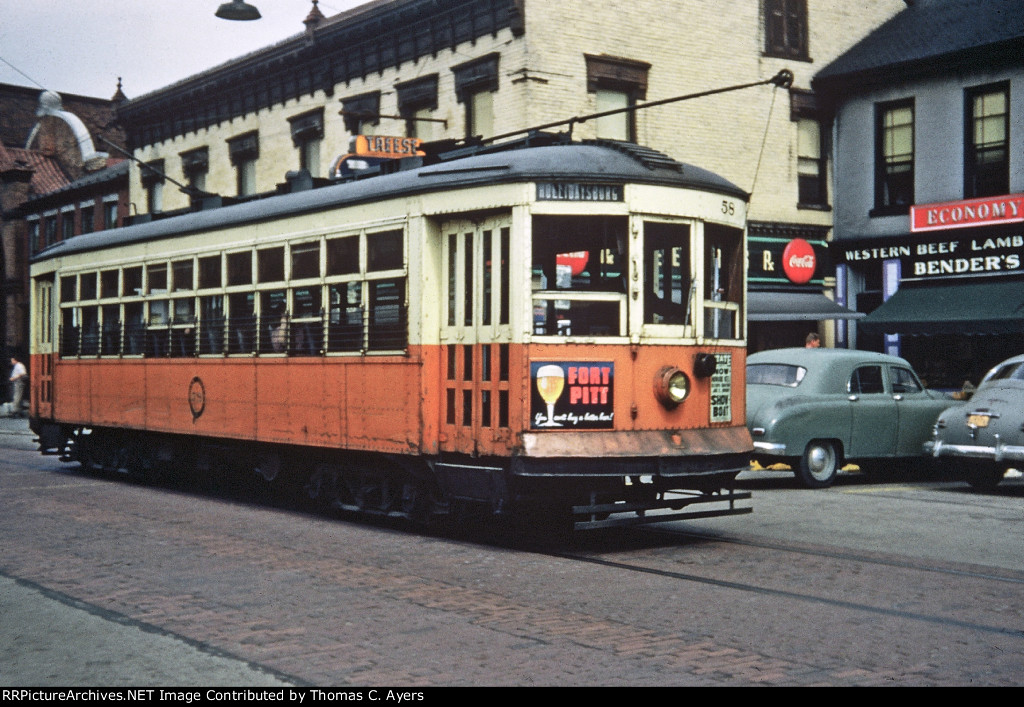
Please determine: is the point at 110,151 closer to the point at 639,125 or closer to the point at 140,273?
the point at 639,125

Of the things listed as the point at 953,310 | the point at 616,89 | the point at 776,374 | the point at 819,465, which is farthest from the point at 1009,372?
the point at 616,89

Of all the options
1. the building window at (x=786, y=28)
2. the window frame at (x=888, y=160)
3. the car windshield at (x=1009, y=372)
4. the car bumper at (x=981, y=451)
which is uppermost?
the building window at (x=786, y=28)

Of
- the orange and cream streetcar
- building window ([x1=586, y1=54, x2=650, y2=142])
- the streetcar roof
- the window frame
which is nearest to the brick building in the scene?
building window ([x1=586, y1=54, x2=650, y2=142])

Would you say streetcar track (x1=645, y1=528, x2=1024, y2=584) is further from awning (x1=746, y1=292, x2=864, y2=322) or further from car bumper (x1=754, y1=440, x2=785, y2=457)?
awning (x1=746, y1=292, x2=864, y2=322)

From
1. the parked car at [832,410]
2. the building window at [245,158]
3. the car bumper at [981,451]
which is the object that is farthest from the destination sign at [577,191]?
the building window at [245,158]

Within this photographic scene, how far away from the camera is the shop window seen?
32.7 feet

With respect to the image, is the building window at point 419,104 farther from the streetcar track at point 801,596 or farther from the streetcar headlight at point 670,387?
the streetcar track at point 801,596

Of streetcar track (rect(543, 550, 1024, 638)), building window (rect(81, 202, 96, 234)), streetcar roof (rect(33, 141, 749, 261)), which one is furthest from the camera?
building window (rect(81, 202, 96, 234))

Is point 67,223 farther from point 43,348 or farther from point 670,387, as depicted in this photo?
point 670,387

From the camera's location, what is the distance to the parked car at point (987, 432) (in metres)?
14.3

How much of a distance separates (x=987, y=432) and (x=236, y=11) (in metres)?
12.2

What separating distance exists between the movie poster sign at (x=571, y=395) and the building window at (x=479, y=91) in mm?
12615

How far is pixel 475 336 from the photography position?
10.1 m

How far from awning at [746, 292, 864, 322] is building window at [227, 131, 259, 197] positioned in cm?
1159
